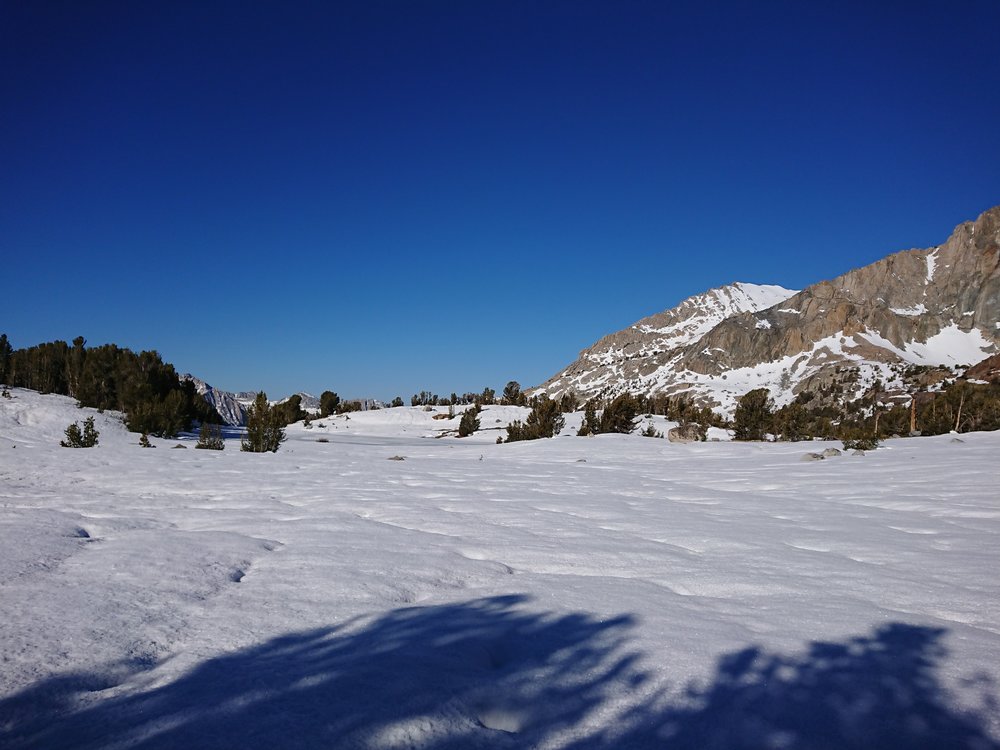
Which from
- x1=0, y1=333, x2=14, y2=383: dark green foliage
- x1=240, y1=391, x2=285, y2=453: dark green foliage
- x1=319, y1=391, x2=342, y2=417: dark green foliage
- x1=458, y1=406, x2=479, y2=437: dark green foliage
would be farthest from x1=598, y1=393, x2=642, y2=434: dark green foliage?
x1=0, y1=333, x2=14, y2=383: dark green foliage

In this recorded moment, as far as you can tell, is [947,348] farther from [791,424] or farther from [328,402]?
[328,402]

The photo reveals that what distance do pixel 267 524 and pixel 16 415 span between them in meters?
13.7

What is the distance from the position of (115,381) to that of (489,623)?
62.6 ft

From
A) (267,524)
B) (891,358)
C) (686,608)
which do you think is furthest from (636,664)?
(891,358)

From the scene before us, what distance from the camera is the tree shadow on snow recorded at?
1.39 meters

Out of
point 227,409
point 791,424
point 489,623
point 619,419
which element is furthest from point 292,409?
point 227,409

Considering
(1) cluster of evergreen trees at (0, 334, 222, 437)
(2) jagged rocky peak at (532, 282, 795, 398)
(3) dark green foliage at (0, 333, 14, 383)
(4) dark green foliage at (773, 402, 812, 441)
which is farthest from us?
(2) jagged rocky peak at (532, 282, 795, 398)

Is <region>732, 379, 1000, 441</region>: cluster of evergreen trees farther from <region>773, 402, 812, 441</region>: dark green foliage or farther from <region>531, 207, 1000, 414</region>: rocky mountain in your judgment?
<region>531, 207, 1000, 414</region>: rocky mountain

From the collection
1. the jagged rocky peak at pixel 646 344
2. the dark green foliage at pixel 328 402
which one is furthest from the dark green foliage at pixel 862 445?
the jagged rocky peak at pixel 646 344

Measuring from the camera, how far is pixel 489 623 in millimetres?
2232

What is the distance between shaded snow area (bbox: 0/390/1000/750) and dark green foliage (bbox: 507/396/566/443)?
13.5 m

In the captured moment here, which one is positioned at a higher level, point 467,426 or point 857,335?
point 857,335

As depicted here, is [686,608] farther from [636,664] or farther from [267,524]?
[267,524]

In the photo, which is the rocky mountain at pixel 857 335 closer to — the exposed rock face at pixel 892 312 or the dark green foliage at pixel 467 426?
the exposed rock face at pixel 892 312
